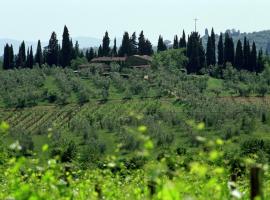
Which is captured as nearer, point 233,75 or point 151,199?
point 151,199

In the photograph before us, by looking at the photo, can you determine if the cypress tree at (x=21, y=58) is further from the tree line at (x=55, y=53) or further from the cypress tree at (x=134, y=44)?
the cypress tree at (x=134, y=44)

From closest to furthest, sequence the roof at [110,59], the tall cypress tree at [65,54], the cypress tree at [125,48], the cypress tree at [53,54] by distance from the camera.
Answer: the roof at [110,59] < the tall cypress tree at [65,54] < the cypress tree at [53,54] < the cypress tree at [125,48]

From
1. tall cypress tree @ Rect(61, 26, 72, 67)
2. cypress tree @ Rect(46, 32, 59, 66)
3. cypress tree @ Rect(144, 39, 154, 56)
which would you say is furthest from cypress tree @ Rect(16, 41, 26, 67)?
cypress tree @ Rect(144, 39, 154, 56)

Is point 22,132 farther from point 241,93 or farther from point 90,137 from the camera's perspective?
point 241,93

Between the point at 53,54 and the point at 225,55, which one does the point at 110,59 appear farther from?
the point at 225,55

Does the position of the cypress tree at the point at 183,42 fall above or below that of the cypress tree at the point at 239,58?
above

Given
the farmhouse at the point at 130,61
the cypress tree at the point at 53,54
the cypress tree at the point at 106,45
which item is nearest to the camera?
the farmhouse at the point at 130,61

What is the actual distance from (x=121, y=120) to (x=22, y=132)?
554 inches

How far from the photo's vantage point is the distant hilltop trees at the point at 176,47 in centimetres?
12169

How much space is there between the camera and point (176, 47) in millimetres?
137750

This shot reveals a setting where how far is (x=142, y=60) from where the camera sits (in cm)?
12606

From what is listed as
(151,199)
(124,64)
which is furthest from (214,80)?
(151,199)

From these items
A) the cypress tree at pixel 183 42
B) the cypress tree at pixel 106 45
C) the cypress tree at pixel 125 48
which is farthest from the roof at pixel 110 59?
the cypress tree at pixel 183 42

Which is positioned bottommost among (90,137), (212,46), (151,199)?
(90,137)
